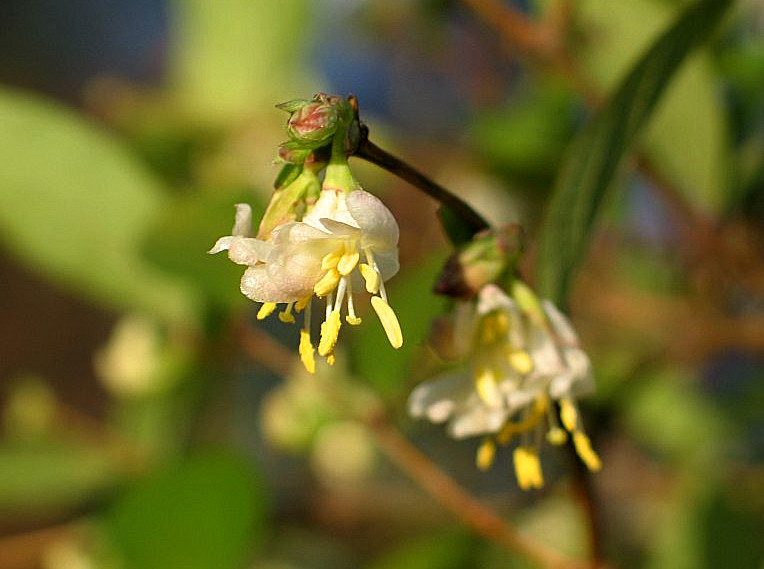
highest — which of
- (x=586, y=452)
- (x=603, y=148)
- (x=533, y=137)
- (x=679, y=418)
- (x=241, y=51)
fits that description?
(x=241, y=51)

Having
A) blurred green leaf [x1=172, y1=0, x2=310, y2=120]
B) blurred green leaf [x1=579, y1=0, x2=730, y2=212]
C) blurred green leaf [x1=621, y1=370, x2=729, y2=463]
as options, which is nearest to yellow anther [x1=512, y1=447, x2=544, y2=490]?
blurred green leaf [x1=579, y1=0, x2=730, y2=212]

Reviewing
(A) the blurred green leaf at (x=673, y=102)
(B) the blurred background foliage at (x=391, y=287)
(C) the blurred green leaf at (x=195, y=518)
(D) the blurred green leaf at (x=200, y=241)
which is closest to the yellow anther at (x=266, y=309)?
(B) the blurred background foliage at (x=391, y=287)

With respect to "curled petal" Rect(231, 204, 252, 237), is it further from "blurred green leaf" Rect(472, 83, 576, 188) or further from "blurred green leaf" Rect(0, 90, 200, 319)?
"blurred green leaf" Rect(472, 83, 576, 188)

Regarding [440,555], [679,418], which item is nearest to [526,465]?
[440,555]

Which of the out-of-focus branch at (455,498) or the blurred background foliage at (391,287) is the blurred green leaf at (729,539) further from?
the out-of-focus branch at (455,498)

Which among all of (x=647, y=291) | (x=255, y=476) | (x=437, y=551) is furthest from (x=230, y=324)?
(x=647, y=291)

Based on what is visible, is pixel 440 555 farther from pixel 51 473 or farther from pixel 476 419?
pixel 51 473
